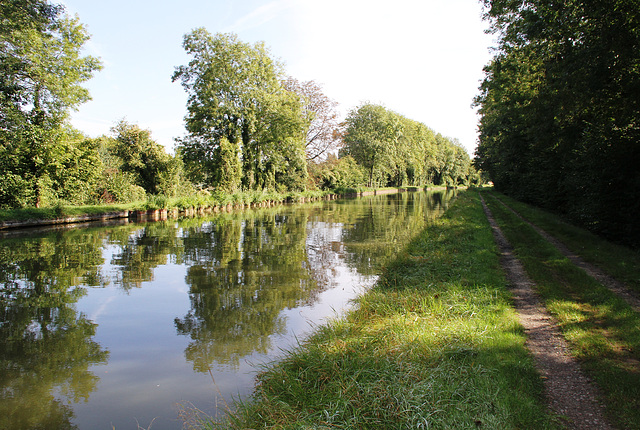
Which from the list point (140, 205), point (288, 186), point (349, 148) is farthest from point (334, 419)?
point (349, 148)

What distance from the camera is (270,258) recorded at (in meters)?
11.3

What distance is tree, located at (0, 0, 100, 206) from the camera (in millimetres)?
18688

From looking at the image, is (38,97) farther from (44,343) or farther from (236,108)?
(44,343)

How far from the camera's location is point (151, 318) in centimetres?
666

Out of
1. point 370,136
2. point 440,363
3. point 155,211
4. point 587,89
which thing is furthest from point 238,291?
point 370,136

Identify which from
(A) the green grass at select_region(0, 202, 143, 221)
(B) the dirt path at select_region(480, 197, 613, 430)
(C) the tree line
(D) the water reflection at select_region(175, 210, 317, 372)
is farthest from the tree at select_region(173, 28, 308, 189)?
(B) the dirt path at select_region(480, 197, 613, 430)

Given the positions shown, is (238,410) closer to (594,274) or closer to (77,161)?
(594,274)

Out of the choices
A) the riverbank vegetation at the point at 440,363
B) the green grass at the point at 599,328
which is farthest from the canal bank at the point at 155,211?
the green grass at the point at 599,328

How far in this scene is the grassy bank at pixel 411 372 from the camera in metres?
3.04

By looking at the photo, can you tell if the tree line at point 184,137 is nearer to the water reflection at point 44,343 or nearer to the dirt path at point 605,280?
the water reflection at point 44,343

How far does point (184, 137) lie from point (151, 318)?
29.6m

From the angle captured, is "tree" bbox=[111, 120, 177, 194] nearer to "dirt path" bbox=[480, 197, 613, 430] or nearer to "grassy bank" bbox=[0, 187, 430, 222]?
"grassy bank" bbox=[0, 187, 430, 222]

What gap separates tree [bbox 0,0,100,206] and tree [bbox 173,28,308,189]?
34.8ft

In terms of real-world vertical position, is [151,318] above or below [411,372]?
below
